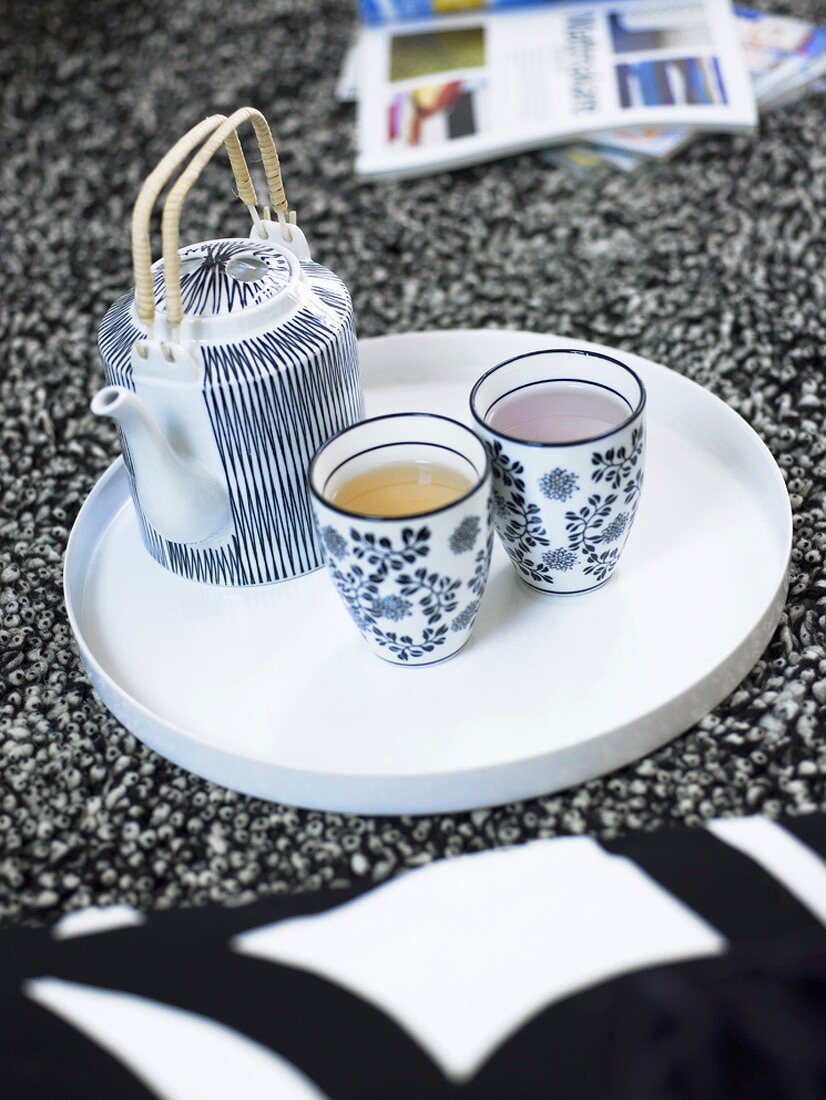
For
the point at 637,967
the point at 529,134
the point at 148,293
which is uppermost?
the point at 148,293

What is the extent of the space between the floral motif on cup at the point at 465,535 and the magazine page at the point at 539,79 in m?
0.73

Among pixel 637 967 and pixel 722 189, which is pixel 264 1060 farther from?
pixel 722 189

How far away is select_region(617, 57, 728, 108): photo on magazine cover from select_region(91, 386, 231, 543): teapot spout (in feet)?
2.51

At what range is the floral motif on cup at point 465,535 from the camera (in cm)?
55

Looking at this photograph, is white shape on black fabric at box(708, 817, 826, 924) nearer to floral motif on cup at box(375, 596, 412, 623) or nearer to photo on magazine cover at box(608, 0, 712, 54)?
floral motif on cup at box(375, 596, 412, 623)

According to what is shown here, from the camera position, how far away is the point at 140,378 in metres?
0.61

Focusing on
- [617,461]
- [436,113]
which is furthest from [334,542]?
[436,113]

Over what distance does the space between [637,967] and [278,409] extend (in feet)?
1.12

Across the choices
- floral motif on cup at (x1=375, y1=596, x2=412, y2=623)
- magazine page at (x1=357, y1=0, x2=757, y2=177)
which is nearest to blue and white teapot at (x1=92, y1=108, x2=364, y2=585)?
floral motif on cup at (x1=375, y1=596, x2=412, y2=623)

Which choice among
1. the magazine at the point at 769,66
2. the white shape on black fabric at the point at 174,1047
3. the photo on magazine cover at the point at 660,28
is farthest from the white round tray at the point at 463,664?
the photo on magazine cover at the point at 660,28

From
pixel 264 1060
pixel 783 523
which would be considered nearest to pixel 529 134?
pixel 783 523

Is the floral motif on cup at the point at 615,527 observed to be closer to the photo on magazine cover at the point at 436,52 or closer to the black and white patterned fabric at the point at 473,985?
the black and white patterned fabric at the point at 473,985

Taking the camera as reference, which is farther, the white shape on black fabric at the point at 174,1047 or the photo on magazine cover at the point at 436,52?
the photo on magazine cover at the point at 436,52

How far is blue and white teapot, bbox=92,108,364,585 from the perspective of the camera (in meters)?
0.60
